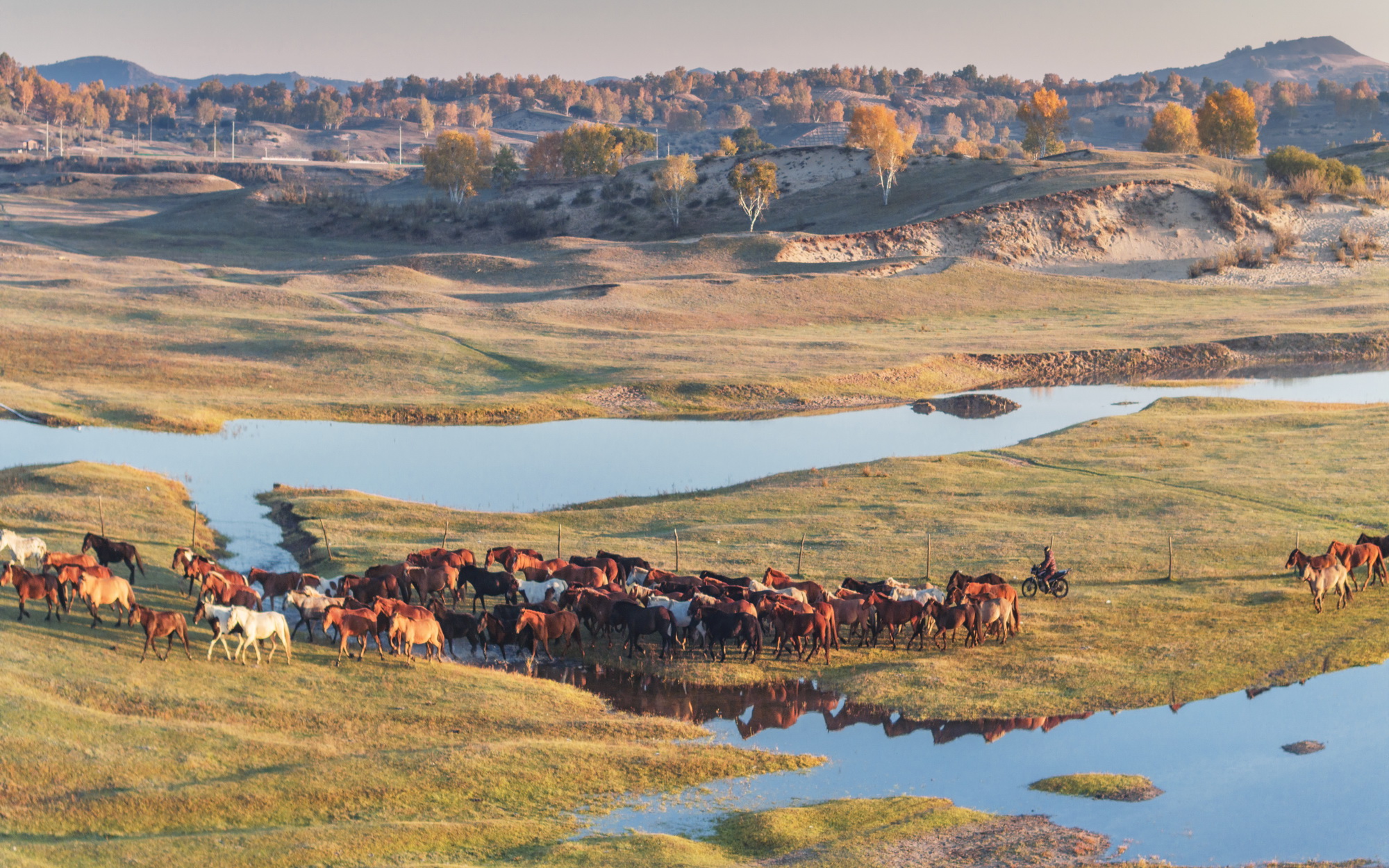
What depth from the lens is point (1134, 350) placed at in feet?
234

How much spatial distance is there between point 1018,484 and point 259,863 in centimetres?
3031

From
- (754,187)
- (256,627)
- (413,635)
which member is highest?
(754,187)

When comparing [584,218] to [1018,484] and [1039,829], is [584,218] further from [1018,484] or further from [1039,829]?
[1039,829]

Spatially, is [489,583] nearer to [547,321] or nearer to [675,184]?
[547,321]

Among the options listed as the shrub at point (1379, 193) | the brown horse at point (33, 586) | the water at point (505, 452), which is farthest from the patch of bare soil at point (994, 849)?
the shrub at point (1379, 193)

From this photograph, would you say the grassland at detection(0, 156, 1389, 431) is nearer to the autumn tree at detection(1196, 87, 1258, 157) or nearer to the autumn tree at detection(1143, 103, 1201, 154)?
the autumn tree at detection(1196, 87, 1258, 157)

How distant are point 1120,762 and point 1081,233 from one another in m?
85.7

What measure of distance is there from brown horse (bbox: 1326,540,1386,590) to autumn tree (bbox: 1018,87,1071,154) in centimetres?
12842

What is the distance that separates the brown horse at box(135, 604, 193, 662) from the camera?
22.5m

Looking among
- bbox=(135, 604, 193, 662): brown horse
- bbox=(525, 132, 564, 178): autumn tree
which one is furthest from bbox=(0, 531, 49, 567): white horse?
bbox=(525, 132, 564, 178): autumn tree

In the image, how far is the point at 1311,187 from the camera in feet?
350

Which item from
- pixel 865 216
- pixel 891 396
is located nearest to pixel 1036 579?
pixel 891 396

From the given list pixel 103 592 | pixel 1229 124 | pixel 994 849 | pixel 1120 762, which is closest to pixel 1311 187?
pixel 1229 124

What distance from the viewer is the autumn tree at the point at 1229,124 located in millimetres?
139625
